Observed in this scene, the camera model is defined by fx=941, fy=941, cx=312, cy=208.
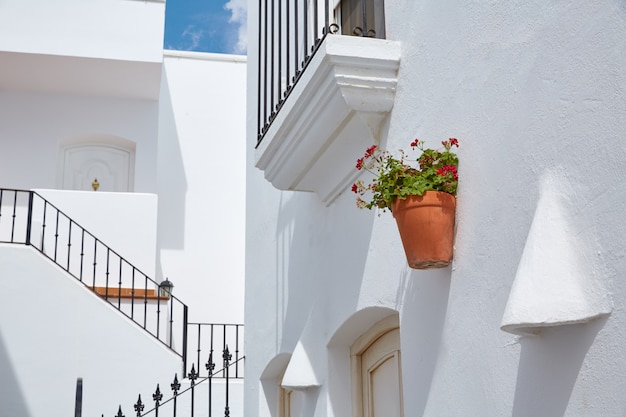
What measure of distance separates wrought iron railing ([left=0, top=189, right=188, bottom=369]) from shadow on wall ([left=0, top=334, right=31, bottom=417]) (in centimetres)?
175

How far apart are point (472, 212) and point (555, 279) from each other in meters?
0.89

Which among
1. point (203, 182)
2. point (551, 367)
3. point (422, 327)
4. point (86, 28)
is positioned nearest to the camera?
point (551, 367)

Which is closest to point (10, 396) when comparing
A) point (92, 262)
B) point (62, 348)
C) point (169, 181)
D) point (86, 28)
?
point (62, 348)

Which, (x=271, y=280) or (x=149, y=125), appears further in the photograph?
(x=149, y=125)

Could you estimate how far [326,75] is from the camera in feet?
15.8

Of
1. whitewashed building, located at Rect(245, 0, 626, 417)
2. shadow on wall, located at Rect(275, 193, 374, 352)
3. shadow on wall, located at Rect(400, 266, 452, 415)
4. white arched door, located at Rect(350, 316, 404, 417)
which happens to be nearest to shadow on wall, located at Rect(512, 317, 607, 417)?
whitewashed building, located at Rect(245, 0, 626, 417)

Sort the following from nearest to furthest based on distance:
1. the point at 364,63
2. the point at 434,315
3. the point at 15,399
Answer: the point at 434,315, the point at 364,63, the point at 15,399

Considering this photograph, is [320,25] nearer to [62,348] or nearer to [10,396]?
[62,348]

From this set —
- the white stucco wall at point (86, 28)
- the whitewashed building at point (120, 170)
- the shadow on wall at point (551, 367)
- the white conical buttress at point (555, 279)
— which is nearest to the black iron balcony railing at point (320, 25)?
→ the white conical buttress at point (555, 279)

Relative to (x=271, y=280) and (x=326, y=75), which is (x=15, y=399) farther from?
(x=326, y=75)

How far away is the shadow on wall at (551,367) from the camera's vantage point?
10.1 feet

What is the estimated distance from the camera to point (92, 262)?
547 inches

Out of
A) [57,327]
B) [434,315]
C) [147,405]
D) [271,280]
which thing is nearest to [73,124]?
[57,327]

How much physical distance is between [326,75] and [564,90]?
1743mm
